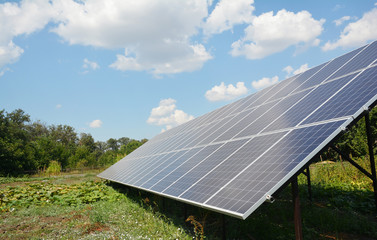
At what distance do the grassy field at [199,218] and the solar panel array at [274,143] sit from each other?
1158 mm

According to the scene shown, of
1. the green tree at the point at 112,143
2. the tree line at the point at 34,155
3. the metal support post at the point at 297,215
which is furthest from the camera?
the green tree at the point at 112,143

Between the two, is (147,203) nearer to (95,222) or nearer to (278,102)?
(95,222)

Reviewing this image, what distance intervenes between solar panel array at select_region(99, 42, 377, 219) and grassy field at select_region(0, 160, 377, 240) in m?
1.16

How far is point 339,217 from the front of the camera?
26.5 feet

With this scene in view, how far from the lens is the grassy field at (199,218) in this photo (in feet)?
24.1

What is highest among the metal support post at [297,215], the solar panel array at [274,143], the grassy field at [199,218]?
the solar panel array at [274,143]

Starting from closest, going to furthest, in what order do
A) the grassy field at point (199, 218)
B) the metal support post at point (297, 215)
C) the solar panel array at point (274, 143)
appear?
the metal support post at point (297, 215) → the solar panel array at point (274, 143) → the grassy field at point (199, 218)

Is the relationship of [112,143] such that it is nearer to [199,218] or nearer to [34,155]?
[34,155]

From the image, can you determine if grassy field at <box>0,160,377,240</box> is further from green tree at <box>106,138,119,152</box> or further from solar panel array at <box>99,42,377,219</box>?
green tree at <box>106,138,119,152</box>

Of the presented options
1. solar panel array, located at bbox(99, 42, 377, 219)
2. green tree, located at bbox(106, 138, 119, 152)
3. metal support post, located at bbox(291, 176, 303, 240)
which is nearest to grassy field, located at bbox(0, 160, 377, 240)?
solar panel array, located at bbox(99, 42, 377, 219)

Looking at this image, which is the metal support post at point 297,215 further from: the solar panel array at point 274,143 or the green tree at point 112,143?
the green tree at point 112,143

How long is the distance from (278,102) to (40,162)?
4050 centimetres

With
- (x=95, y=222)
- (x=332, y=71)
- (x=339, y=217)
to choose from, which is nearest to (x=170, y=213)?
(x=95, y=222)

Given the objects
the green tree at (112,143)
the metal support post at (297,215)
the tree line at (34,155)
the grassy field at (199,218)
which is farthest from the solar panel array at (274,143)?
→ the green tree at (112,143)
